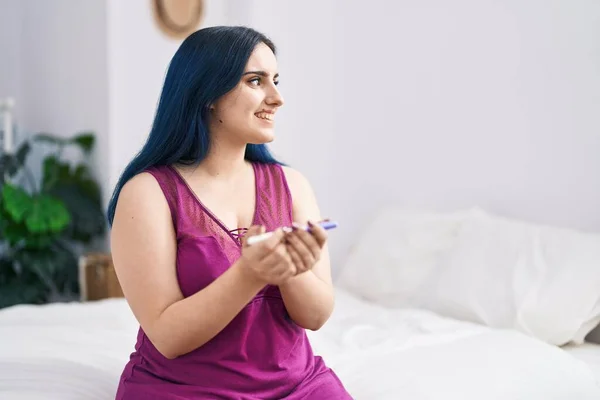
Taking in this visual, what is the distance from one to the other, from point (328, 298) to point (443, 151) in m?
1.62

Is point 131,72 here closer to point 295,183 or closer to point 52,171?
point 52,171

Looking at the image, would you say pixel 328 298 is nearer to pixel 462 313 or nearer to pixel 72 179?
pixel 462 313

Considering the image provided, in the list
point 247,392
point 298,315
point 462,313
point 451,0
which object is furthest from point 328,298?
point 451,0

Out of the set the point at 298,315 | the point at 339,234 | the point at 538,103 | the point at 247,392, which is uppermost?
the point at 538,103

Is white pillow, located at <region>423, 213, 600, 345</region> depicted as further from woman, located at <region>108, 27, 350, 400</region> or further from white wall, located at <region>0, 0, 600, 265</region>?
woman, located at <region>108, 27, 350, 400</region>

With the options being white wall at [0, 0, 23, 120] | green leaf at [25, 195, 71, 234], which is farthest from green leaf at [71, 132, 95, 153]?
white wall at [0, 0, 23, 120]

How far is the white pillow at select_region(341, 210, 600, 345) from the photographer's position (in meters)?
2.01

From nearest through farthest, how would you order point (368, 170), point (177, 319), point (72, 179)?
point (177, 319) → point (368, 170) → point (72, 179)

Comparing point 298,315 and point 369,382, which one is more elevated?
point 298,315

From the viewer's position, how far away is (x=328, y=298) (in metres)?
1.24

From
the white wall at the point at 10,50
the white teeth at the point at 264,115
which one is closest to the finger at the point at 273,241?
the white teeth at the point at 264,115

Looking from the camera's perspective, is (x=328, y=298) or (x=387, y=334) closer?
(x=328, y=298)

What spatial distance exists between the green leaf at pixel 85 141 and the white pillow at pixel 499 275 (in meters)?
1.49

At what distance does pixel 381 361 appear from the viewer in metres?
1.70
